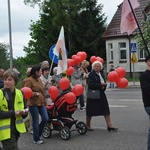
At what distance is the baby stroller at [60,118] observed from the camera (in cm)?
887

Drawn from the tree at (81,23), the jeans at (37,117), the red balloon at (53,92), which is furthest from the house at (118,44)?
the jeans at (37,117)

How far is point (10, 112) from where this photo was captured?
207 inches

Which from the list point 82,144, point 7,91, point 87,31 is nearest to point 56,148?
point 82,144

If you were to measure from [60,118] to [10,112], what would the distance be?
385 cm

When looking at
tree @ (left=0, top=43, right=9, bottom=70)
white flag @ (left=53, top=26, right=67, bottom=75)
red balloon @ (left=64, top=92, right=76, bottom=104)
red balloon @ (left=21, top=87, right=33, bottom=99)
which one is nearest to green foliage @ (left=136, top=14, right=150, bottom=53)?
tree @ (left=0, top=43, right=9, bottom=70)

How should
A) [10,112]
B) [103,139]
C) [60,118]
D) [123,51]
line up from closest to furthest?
1. [10,112]
2. [103,139]
3. [60,118]
4. [123,51]

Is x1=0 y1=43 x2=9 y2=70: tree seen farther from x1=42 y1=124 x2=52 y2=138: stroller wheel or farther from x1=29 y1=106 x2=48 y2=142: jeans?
x1=29 y1=106 x2=48 y2=142: jeans

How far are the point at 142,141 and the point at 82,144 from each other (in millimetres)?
1228

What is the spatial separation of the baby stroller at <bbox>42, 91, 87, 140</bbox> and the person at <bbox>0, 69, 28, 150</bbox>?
335cm

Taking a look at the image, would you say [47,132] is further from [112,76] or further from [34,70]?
[112,76]

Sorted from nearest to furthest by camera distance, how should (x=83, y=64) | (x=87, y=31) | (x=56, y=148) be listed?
(x=56, y=148)
(x=83, y=64)
(x=87, y=31)

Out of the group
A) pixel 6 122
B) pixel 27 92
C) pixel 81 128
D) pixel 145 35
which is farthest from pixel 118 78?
pixel 145 35

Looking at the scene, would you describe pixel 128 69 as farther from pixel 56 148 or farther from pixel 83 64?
pixel 56 148

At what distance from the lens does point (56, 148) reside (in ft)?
25.9
